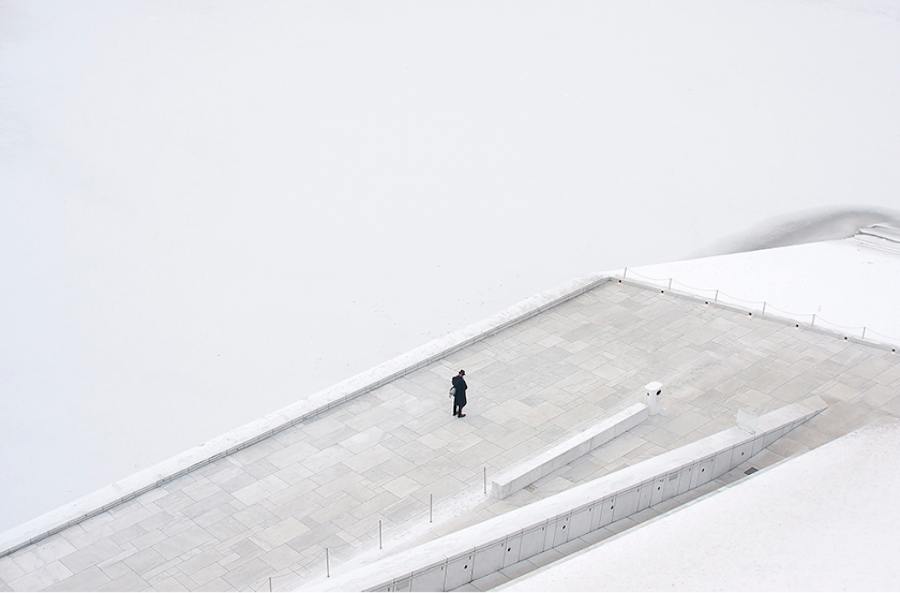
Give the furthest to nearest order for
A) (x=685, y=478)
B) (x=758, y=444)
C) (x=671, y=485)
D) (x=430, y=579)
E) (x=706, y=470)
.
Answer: (x=758, y=444) < (x=706, y=470) < (x=685, y=478) < (x=671, y=485) < (x=430, y=579)

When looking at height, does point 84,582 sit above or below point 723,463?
below

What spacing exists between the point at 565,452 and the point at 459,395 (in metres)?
1.32

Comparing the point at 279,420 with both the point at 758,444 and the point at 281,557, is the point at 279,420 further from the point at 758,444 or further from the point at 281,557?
the point at 758,444

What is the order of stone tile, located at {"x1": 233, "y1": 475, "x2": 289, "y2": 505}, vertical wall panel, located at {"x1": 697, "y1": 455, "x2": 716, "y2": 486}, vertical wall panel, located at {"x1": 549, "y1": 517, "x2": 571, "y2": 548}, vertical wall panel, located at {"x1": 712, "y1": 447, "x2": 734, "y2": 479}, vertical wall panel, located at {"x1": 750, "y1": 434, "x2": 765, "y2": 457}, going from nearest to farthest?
vertical wall panel, located at {"x1": 549, "y1": 517, "x2": 571, "y2": 548} < vertical wall panel, located at {"x1": 697, "y1": 455, "x2": 716, "y2": 486} < vertical wall panel, located at {"x1": 712, "y1": 447, "x2": 734, "y2": 479} < stone tile, located at {"x1": 233, "y1": 475, "x2": 289, "y2": 505} < vertical wall panel, located at {"x1": 750, "y1": 434, "x2": 765, "y2": 457}

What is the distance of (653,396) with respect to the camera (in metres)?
8.57

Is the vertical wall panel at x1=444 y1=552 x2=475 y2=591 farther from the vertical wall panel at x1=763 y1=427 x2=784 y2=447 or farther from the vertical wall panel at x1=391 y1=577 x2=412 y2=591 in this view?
the vertical wall panel at x1=763 y1=427 x2=784 y2=447

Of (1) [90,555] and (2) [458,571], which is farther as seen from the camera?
(1) [90,555]

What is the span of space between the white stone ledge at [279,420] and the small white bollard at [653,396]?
8.01 ft

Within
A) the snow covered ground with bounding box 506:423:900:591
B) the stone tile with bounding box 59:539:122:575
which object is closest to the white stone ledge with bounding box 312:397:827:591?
the snow covered ground with bounding box 506:423:900:591

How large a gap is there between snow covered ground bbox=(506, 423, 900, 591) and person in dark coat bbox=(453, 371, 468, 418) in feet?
8.34

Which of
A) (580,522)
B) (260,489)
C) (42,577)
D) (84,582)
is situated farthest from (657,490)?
(42,577)

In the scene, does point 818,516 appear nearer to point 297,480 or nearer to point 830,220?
point 297,480

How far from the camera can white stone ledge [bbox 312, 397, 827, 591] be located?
5875 mm

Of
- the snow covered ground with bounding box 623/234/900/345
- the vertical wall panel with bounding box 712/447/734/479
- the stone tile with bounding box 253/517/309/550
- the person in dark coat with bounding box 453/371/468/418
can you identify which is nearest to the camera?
the stone tile with bounding box 253/517/309/550
